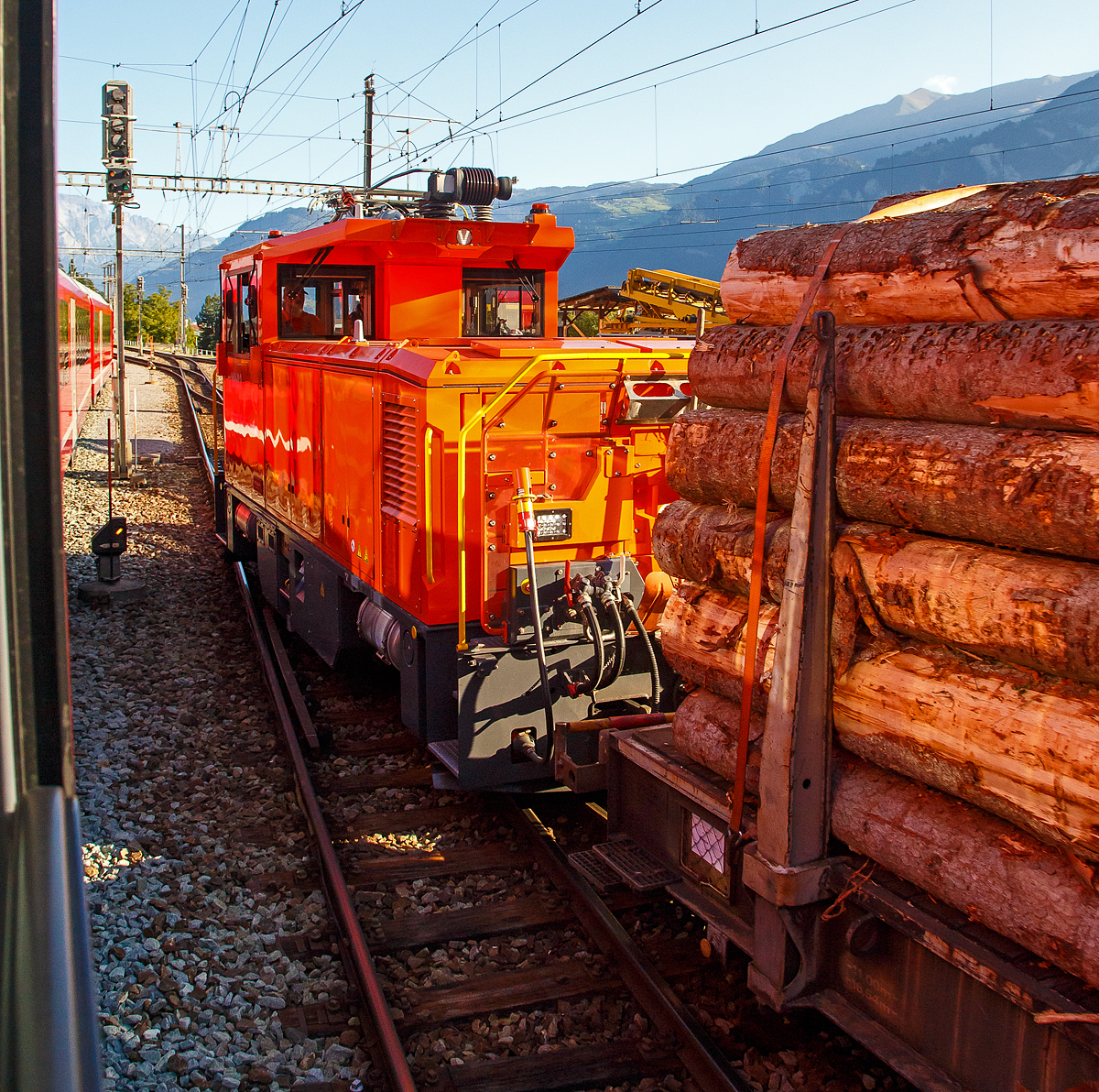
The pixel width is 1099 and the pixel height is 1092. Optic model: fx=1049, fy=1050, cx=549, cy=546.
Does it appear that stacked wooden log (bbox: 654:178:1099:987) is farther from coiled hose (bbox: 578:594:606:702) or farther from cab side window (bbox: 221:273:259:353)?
cab side window (bbox: 221:273:259:353)

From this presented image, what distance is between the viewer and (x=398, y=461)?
639 cm

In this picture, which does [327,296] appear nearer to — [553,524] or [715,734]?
[553,524]

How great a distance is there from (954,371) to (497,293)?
5.85 meters

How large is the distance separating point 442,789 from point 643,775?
2.27 m

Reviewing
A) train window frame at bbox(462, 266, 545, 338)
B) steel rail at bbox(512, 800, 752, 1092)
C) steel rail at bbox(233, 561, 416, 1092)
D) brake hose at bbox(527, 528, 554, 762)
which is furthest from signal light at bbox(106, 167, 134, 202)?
steel rail at bbox(512, 800, 752, 1092)

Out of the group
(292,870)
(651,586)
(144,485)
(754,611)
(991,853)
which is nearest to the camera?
(991,853)

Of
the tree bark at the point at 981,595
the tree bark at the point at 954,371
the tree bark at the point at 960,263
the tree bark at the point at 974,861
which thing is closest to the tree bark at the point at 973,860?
the tree bark at the point at 974,861

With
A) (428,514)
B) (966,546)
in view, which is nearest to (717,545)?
(966,546)

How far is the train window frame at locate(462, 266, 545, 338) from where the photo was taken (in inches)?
327

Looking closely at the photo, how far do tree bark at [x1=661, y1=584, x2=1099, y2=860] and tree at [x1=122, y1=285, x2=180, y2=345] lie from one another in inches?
2637

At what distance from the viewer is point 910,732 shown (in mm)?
3062

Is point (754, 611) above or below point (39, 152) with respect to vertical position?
below

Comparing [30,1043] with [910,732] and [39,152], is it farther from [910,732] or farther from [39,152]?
[910,732]

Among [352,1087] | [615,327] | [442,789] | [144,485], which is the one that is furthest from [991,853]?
[615,327]
